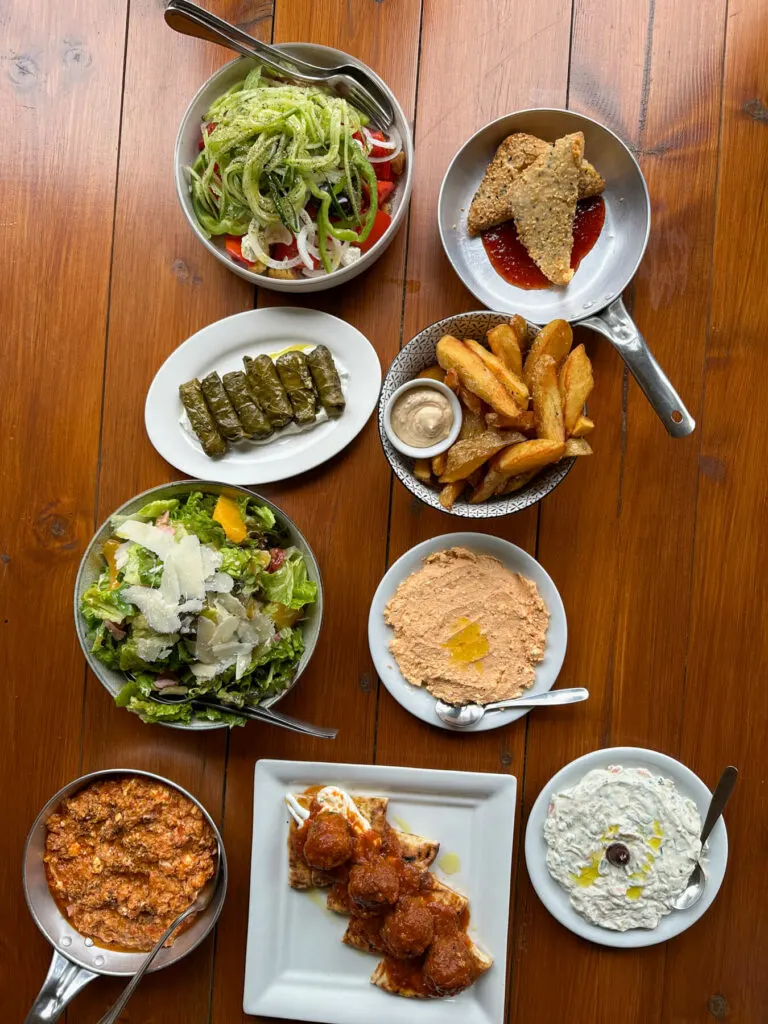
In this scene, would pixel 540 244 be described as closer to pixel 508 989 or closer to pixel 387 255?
pixel 387 255

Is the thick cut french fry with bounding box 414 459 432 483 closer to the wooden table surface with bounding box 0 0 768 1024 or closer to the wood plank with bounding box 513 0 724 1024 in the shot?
the wooden table surface with bounding box 0 0 768 1024

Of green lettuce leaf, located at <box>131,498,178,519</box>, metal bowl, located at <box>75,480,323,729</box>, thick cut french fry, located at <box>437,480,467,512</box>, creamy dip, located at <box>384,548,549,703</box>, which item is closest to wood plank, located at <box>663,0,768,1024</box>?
creamy dip, located at <box>384,548,549,703</box>

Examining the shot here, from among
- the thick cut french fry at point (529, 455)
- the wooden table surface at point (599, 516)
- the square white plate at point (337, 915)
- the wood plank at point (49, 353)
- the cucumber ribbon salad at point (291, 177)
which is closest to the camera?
the thick cut french fry at point (529, 455)

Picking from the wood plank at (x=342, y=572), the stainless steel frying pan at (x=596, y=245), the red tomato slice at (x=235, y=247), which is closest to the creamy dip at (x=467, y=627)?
the wood plank at (x=342, y=572)

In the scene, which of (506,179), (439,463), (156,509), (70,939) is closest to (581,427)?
(439,463)

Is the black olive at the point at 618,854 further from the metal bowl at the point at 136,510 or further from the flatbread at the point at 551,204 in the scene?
the flatbread at the point at 551,204

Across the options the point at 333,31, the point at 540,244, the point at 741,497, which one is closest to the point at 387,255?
the point at 540,244
